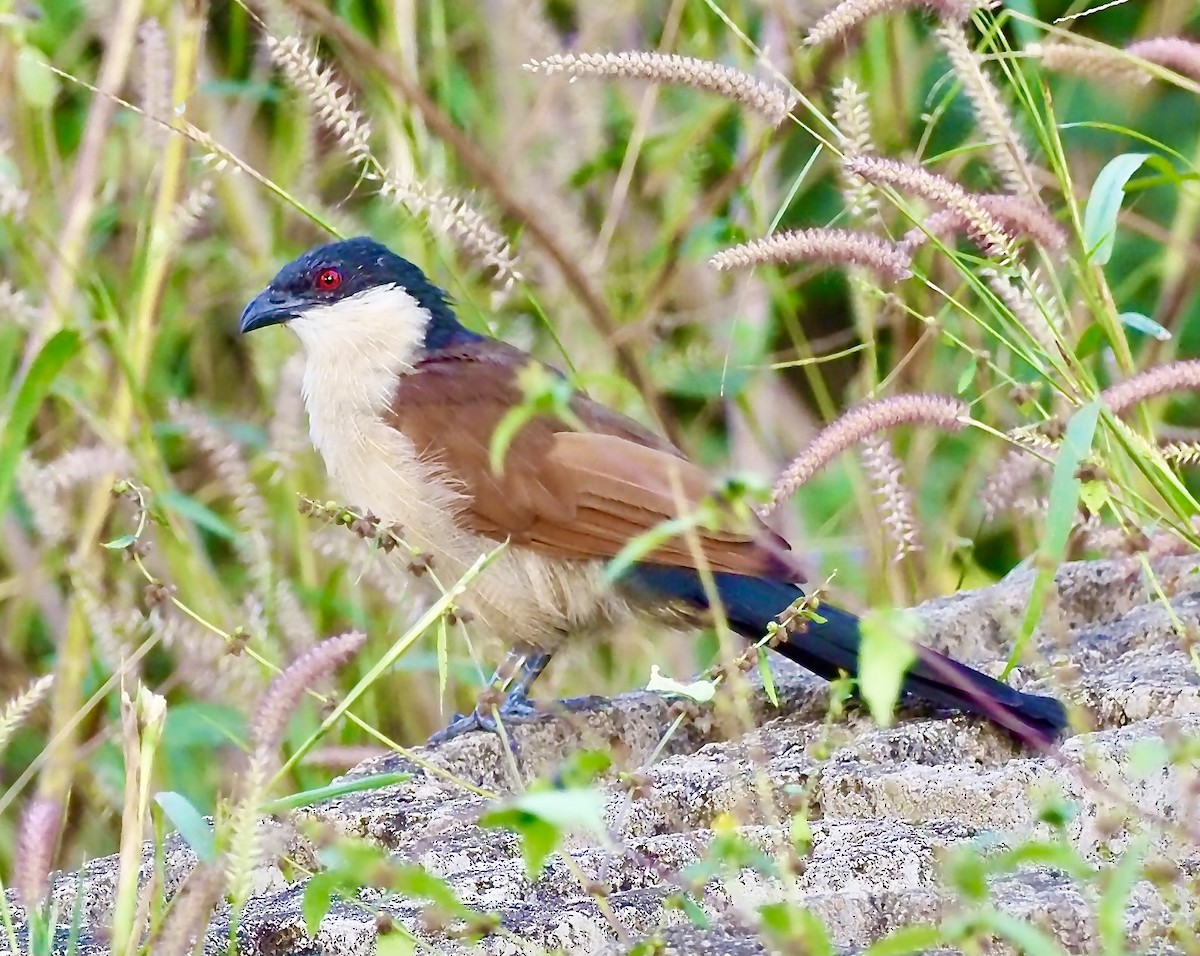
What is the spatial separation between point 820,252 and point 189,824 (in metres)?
0.87

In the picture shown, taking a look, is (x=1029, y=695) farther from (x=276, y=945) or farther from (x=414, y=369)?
(x=414, y=369)

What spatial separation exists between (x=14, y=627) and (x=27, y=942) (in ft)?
7.83

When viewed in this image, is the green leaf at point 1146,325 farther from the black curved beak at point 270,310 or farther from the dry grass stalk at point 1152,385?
the black curved beak at point 270,310

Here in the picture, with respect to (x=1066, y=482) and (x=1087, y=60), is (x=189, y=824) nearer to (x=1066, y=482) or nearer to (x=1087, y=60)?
(x=1066, y=482)

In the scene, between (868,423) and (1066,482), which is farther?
(868,423)

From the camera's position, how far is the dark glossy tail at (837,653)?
1.83 metres

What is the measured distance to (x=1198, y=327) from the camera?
4070 mm

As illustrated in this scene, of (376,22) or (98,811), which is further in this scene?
(376,22)

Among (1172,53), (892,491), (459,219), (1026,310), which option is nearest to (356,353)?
(459,219)

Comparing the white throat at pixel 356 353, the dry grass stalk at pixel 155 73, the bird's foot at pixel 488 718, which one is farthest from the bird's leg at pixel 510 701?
the dry grass stalk at pixel 155 73

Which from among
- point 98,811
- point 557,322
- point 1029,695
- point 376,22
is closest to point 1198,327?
point 557,322

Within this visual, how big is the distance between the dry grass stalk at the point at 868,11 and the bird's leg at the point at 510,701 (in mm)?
854

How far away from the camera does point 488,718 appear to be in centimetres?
240

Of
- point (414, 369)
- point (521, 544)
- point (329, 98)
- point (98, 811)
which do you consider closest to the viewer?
point (329, 98)
